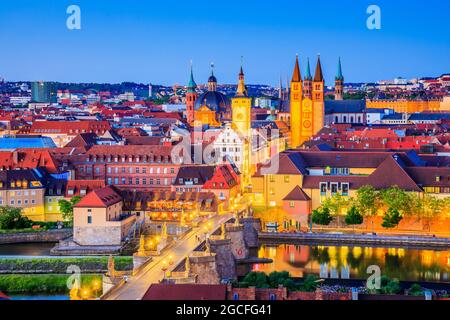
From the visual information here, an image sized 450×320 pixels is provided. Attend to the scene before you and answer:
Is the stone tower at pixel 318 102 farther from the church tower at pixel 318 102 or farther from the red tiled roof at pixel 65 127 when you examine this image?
the red tiled roof at pixel 65 127

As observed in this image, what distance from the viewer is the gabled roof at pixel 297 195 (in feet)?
130

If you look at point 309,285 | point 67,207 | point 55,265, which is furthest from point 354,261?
point 67,207

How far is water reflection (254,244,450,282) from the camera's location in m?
29.4

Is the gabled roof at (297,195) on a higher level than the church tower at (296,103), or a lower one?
lower

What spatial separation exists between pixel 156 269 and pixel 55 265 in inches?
322

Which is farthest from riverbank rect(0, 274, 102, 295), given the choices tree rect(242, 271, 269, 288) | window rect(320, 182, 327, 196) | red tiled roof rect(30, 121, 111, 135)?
red tiled roof rect(30, 121, 111, 135)

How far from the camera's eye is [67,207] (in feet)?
127

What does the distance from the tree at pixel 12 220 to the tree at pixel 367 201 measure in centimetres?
1695

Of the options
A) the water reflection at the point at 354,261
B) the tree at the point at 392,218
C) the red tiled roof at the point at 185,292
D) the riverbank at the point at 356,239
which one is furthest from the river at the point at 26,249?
the red tiled roof at the point at 185,292

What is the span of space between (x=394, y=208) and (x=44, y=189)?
18.8 meters

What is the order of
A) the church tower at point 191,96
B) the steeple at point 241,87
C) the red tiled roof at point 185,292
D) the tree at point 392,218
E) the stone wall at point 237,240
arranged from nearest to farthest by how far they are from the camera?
the red tiled roof at point 185,292
the stone wall at point 237,240
the tree at point 392,218
the steeple at point 241,87
the church tower at point 191,96

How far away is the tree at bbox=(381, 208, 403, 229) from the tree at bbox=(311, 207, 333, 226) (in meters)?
2.82

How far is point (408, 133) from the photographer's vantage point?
67750 mm
